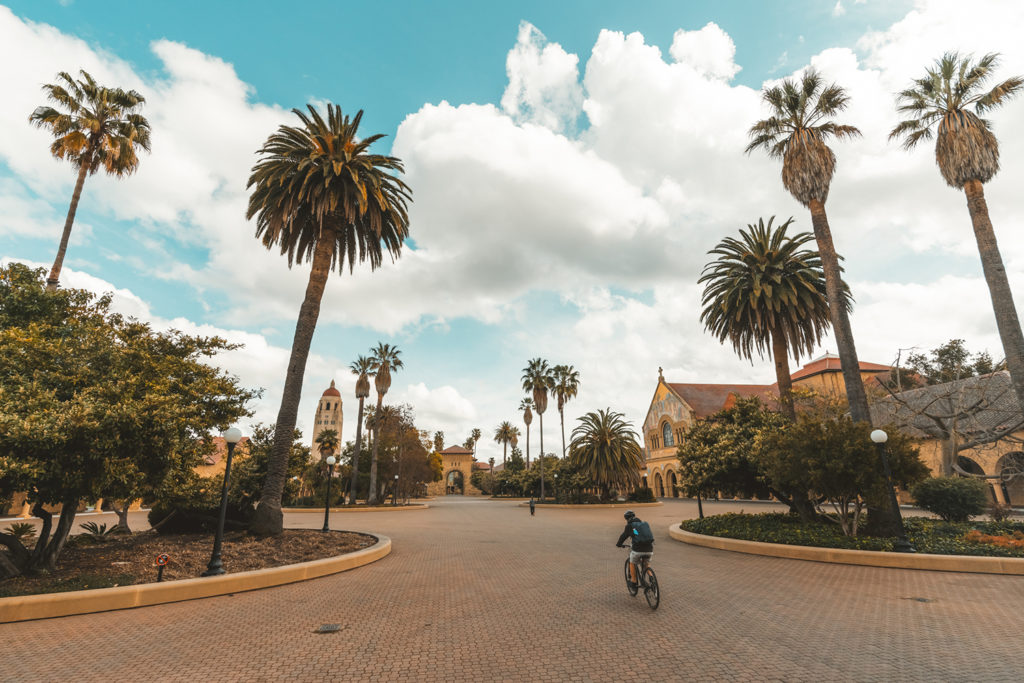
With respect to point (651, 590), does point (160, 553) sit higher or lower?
higher

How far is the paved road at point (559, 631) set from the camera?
5.33 m

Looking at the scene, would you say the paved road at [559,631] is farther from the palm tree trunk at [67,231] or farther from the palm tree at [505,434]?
the palm tree at [505,434]

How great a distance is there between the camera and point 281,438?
14844 mm

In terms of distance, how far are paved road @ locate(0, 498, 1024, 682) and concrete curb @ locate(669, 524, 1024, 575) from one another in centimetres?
44

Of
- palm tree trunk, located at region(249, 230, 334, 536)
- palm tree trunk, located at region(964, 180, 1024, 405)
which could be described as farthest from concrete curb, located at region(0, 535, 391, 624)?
palm tree trunk, located at region(964, 180, 1024, 405)

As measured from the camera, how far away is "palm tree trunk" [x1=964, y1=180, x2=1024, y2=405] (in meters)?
15.2

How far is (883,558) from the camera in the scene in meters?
11.5

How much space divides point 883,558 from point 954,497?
878cm

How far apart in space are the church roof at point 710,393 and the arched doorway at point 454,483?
197 ft

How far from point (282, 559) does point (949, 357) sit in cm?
6364

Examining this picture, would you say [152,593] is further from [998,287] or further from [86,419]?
[998,287]

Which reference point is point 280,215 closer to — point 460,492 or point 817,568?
point 817,568

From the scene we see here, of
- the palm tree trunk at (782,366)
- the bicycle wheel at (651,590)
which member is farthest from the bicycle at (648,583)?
the palm tree trunk at (782,366)

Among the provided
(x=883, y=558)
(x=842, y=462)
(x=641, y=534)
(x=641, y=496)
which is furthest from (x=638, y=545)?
(x=641, y=496)
